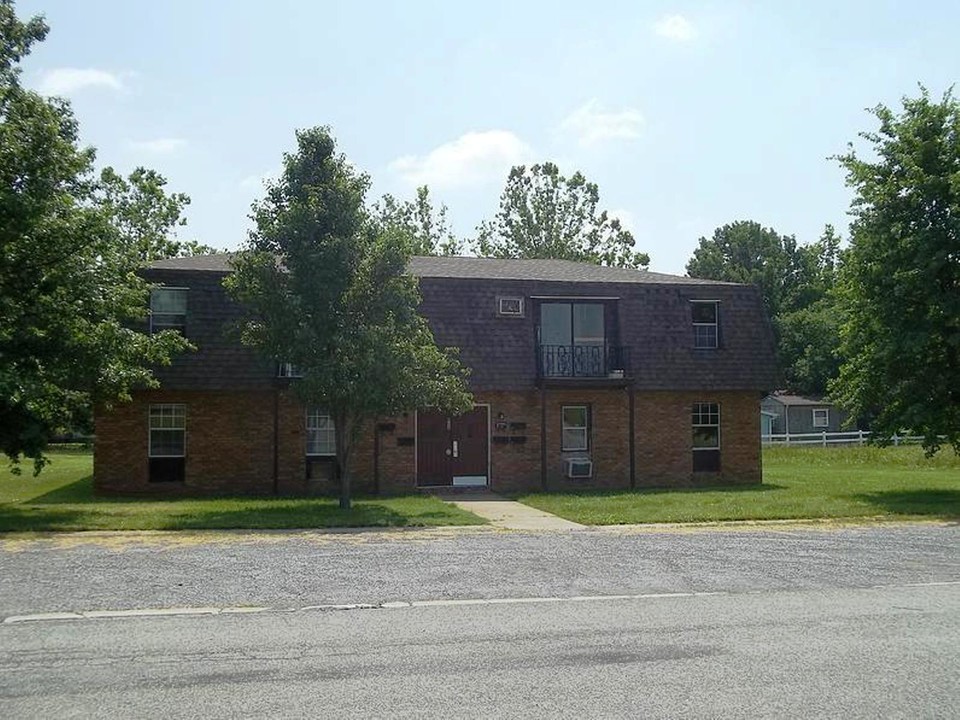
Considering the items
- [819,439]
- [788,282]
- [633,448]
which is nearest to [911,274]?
[633,448]

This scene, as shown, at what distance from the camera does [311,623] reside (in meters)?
8.70

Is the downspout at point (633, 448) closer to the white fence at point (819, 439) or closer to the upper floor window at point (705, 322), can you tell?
the upper floor window at point (705, 322)

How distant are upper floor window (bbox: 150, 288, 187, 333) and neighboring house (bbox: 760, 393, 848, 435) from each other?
4115cm

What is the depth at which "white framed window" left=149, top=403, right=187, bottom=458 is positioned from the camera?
2319cm

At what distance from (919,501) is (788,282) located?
6749 centimetres

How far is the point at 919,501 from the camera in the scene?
21.3 metres

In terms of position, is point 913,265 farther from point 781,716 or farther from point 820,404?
point 820,404

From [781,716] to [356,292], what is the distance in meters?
13.9

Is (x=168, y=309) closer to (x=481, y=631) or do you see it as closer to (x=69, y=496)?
(x=69, y=496)

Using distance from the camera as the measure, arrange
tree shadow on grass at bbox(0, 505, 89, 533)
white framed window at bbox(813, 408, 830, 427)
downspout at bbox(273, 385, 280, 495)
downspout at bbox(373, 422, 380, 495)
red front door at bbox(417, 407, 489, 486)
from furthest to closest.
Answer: white framed window at bbox(813, 408, 830, 427) < red front door at bbox(417, 407, 489, 486) < downspout at bbox(373, 422, 380, 495) < downspout at bbox(273, 385, 280, 495) < tree shadow on grass at bbox(0, 505, 89, 533)

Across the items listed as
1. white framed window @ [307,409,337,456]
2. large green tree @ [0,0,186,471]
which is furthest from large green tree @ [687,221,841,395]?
large green tree @ [0,0,186,471]

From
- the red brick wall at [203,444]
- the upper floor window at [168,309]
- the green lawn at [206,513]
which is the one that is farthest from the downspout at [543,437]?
the upper floor window at [168,309]

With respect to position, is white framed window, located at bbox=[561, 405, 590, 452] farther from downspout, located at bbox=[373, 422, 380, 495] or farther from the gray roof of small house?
the gray roof of small house

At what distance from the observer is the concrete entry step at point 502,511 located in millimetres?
17078
